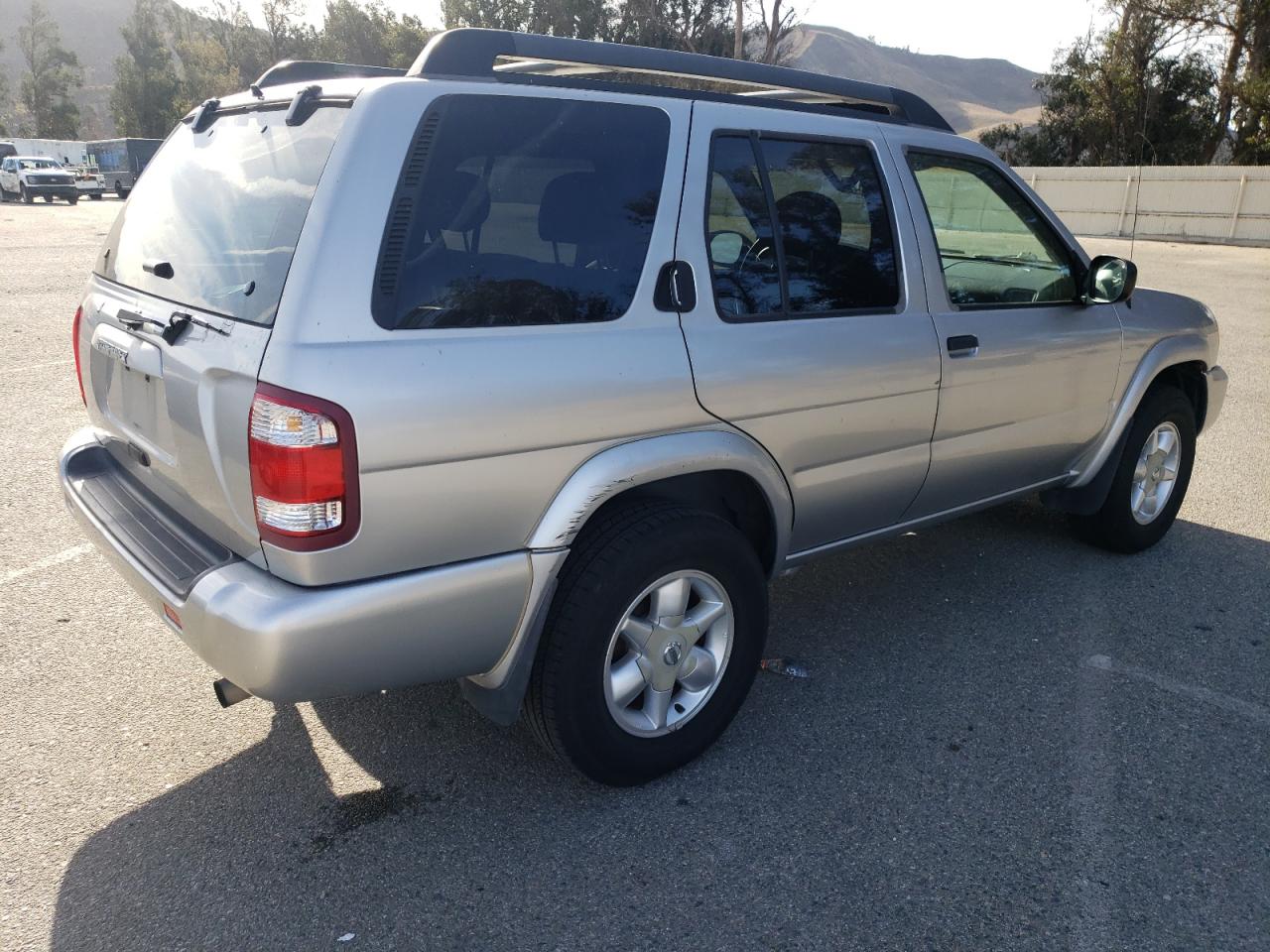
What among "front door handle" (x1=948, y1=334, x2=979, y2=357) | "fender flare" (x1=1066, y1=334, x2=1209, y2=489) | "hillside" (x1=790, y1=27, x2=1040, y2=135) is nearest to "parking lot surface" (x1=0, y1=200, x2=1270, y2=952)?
"fender flare" (x1=1066, y1=334, x2=1209, y2=489)

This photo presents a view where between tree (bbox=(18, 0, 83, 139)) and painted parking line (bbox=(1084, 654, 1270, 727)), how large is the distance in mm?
94654

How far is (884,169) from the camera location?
345cm

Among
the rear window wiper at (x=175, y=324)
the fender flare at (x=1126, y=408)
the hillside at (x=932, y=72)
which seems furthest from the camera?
the hillside at (x=932, y=72)

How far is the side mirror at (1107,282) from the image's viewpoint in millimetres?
4020

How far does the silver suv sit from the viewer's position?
7.53 feet

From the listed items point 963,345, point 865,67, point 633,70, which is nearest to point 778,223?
point 633,70

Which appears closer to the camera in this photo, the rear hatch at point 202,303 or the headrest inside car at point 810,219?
the rear hatch at point 202,303

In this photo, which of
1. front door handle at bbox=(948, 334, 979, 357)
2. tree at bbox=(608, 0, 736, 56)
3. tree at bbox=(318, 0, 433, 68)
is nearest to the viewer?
front door handle at bbox=(948, 334, 979, 357)

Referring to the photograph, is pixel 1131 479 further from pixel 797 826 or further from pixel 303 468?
pixel 303 468

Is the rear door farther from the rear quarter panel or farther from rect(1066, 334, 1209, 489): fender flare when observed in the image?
rect(1066, 334, 1209, 489): fender flare

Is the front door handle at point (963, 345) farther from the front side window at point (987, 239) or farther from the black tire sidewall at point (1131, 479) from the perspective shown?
the black tire sidewall at point (1131, 479)

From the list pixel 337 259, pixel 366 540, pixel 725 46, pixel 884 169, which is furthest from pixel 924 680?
pixel 725 46

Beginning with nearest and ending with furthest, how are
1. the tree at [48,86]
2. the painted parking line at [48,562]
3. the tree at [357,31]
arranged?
the painted parking line at [48,562] < the tree at [357,31] < the tree at [48,86]

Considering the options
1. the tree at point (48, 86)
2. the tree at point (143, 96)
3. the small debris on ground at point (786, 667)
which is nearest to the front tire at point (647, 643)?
the small debris on ground at point (786, 667)
